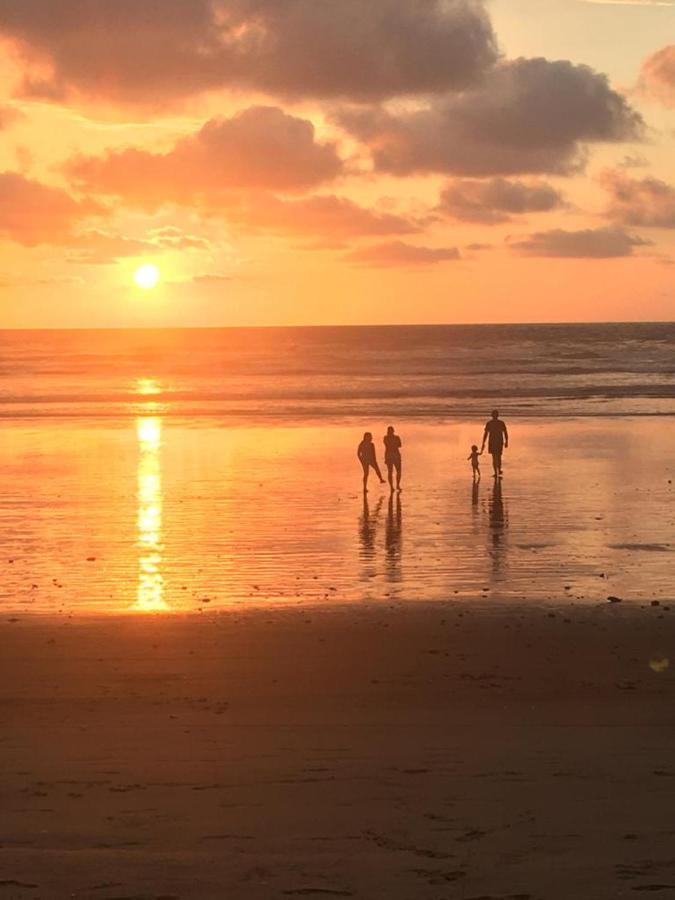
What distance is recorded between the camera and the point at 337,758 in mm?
9562

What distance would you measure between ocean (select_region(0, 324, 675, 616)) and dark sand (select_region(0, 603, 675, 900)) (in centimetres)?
230

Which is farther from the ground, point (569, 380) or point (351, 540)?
point (569, 380)

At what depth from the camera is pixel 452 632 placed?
13766mm

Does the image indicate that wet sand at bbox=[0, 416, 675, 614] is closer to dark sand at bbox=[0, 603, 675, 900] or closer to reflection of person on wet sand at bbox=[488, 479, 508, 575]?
reflection of person on wet sand at bbox=[488, 479, 508, 575]

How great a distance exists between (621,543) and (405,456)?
13.7m

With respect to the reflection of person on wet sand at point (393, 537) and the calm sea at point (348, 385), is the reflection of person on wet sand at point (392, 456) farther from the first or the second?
the calm sea at point (348, 385)

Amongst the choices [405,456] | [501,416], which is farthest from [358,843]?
[501,416]

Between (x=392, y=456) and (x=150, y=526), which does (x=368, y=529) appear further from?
(x=392, y=456)

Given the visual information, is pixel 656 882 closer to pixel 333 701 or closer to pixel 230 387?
pixel 333 701

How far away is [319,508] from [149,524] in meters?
3.55

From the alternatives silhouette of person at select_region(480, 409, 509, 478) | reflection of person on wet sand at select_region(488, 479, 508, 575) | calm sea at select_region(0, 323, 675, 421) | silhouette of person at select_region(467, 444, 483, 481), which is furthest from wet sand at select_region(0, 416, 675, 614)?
calm sea at select_region(0, 323, 675, 421)

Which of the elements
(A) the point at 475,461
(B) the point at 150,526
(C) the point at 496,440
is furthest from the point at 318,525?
(C) the point at 496,440

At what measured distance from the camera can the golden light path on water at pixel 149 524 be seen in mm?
16016

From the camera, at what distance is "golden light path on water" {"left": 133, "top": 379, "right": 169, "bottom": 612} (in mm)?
16016
